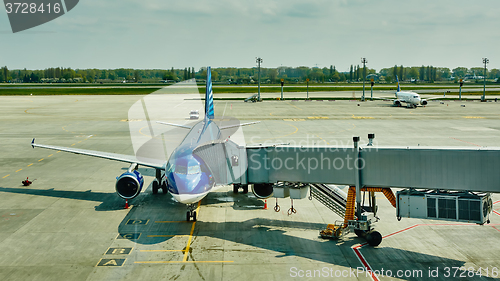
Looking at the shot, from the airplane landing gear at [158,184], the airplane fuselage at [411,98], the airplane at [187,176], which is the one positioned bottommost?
the airplane landing gear at [158,184]

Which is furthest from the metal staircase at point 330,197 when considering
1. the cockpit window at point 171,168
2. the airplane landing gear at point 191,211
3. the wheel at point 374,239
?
the cockpit window at point 171,168

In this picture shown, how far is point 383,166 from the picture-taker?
21266 mm

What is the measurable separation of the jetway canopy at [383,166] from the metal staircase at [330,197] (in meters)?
1.95

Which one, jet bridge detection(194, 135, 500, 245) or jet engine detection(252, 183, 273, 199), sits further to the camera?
jet engine detection(252, 183, 273, 199)

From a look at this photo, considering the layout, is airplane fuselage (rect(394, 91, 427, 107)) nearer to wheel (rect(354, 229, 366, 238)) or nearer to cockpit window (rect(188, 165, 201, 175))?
wheel (rect(354, 229, 366, 238))

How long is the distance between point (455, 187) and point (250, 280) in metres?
11.6

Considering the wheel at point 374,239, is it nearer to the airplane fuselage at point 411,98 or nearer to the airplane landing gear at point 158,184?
the airplane landing gear at point 158,184

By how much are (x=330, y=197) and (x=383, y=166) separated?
446cm

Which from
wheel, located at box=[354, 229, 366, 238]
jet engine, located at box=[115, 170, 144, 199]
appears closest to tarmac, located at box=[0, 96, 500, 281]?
wheel, located at box=[354, 229, 366, 238]

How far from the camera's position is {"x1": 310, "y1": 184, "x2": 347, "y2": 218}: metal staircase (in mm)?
23875

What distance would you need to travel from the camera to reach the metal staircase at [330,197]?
23875 millimetres

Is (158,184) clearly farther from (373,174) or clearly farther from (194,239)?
(373,174)

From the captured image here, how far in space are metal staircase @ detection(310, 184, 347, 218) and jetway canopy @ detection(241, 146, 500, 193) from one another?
1946 millimetres

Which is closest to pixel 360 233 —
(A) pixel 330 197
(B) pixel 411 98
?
(A) pixel 330 197
